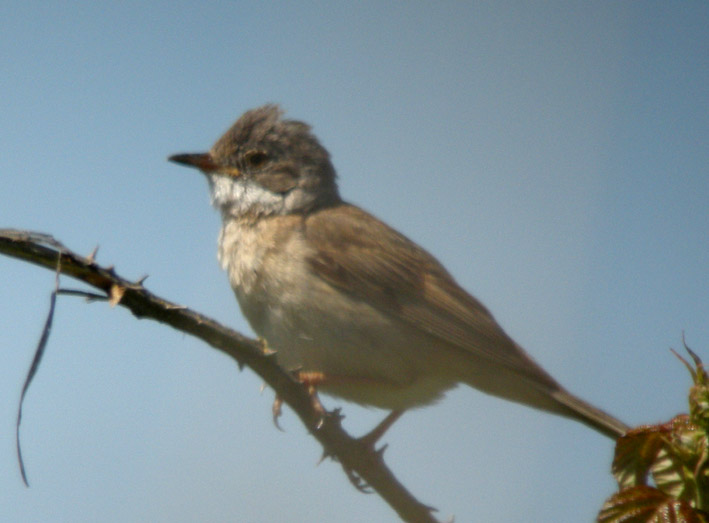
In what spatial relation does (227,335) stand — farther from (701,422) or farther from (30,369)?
(701,422)

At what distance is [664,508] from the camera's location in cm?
139

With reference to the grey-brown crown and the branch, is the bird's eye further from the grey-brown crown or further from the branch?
the branch

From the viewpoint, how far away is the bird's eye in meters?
5.79

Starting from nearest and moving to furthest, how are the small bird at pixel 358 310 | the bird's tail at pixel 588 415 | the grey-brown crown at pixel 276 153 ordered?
the bird's tail at pixel 588 415, the small bird at pixel 358 310, the grey-brown crown at pixel 276 153

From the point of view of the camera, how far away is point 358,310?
Result: 4.73 m

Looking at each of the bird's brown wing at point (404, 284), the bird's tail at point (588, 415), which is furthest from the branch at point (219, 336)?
the bird's brown wing at point (404, 284)

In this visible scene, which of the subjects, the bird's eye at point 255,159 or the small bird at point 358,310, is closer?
the small bird at point 358,310

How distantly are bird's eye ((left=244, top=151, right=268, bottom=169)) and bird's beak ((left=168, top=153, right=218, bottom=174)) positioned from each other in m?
0.24

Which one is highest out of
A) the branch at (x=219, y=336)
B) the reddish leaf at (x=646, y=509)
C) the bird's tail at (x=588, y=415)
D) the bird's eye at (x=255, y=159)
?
the bird's eye at (x=255, y=159)

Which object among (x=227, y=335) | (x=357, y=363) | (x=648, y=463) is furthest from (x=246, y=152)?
(x=648, y=463)

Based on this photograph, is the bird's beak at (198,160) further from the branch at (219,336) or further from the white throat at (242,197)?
the branch at (219,336)

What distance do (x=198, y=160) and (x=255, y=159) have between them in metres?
0.41

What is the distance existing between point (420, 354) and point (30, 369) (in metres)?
3.33

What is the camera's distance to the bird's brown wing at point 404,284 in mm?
4828
